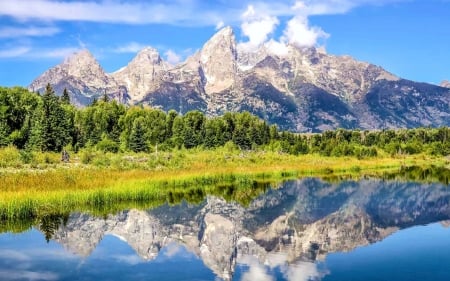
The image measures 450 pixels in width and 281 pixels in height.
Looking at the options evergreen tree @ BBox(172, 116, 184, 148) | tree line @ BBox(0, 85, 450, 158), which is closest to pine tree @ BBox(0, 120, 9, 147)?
tree line @ BBox(0, 85, 450, 158)

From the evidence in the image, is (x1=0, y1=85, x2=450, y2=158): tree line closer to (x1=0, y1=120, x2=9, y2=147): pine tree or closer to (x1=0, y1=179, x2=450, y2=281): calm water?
(x1=0, y1=120, x2=9, y2=147): pine tree

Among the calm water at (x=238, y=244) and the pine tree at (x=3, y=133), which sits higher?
the pine tree at (x=3, y=133)

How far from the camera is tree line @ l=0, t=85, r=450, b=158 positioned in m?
105

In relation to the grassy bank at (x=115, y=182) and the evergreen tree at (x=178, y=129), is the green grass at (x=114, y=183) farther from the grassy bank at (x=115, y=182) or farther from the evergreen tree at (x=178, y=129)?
the evergreen tree at (x=178, y=129)

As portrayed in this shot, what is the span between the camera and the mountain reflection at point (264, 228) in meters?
27.0

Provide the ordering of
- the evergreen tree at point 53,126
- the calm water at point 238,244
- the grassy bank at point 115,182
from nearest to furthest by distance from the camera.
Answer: the calm water at point 238,244 → the grassy bank at point 115,182 → the evergreen tree at point 53,126

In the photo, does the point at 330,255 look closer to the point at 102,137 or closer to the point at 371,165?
the point at 371,165

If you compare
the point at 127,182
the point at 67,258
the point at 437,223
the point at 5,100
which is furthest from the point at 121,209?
the point at 5,100

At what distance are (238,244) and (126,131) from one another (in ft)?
342

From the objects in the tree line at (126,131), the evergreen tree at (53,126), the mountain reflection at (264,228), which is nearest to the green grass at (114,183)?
the mountain reflection at (264,228)

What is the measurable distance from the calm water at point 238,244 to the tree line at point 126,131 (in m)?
64.9

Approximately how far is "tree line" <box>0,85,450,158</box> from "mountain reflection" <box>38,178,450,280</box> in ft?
203

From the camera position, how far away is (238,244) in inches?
1210

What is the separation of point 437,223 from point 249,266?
69.3 feet
